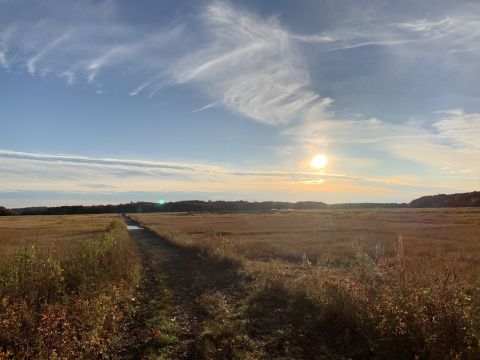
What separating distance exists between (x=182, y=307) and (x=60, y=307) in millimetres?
3801

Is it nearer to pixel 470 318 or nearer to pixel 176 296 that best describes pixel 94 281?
pixel 176 296

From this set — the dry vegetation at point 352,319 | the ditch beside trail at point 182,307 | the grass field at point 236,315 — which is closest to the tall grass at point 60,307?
the grass field at point 236,315

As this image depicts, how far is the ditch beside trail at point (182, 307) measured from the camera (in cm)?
841

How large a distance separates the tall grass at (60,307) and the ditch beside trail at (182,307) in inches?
24.2

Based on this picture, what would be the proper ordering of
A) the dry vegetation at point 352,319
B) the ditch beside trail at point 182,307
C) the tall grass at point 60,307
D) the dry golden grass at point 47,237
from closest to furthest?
the dry vegetation at point 352,319, the tall grass at point 60,307, the ditch beside trail at point 182,307, the dry golden grass at point 47,237

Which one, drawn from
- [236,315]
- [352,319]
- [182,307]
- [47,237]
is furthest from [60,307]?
[47,237]

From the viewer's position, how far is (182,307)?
39.6ft

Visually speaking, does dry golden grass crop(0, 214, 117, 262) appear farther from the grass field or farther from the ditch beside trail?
the ditch beside trail

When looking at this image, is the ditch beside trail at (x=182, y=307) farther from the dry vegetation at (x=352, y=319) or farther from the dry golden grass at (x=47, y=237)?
the dry golden grass at (x=47, y=237)

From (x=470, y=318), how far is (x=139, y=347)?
6.29 meters

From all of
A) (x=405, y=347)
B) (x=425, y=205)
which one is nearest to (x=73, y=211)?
(x=425, y=205)

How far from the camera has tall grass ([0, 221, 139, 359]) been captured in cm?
756

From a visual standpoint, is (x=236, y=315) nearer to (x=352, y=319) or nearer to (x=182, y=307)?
(x=182, y=307)

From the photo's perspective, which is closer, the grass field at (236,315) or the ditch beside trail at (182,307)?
the grass field at (236,315)
